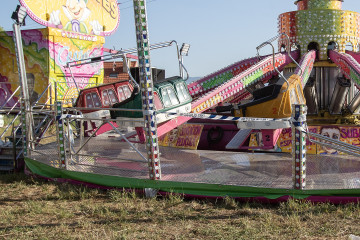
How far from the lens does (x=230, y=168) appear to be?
259 inches

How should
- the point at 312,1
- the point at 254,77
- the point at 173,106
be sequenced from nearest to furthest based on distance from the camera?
the point at 173,106, the point at 254,77, the point at 312,1

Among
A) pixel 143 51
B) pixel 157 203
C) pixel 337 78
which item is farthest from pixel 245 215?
pixel 337 78

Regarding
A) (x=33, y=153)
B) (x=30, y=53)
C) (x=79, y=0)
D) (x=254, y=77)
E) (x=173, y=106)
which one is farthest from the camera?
(x=79, y=0)

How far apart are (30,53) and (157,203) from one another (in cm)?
1168

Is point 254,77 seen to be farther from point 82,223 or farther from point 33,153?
point 82,223

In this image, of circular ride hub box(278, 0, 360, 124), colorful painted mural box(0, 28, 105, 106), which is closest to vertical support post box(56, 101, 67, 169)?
circular ride hub box(278, 0, 360, 124)

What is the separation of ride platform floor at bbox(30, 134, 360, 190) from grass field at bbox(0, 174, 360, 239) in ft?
1.20

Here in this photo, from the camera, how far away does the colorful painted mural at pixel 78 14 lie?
1476 cm

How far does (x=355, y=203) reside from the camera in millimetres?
5246

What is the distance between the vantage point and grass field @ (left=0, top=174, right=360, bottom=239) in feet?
15.0

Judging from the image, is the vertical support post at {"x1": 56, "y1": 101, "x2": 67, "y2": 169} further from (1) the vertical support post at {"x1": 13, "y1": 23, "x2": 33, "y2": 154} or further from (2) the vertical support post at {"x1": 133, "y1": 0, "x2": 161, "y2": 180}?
(2) the vertical support post at {"x1": 133, "y1": 0, "x2": 161, "y2": 180}

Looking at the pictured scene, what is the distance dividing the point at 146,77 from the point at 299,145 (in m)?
2.28

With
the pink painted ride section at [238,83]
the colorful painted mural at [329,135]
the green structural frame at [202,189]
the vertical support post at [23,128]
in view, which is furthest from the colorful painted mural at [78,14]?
the colorful painted mural at [329,135]

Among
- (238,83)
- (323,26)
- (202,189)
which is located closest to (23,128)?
(202,189)
